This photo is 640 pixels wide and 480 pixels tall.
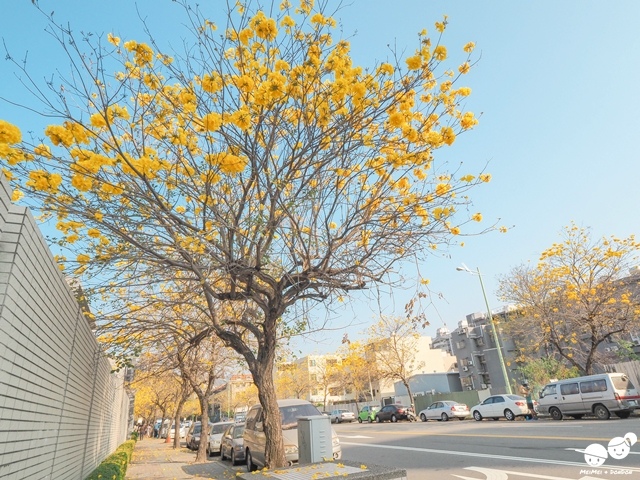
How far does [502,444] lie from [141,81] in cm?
1212

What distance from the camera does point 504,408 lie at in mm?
21422

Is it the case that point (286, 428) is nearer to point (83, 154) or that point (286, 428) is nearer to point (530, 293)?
point (83, 154)

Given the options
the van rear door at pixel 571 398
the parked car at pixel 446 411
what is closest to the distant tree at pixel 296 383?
the parked car at pixel 446 411

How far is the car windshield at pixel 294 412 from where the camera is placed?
10.3 meters

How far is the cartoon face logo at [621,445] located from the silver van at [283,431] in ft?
18.5

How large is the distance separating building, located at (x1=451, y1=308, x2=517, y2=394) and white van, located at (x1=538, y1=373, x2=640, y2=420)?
29795 mm

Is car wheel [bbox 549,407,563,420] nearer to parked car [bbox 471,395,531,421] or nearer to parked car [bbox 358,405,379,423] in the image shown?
parked car [bbox 471,395,531,421]

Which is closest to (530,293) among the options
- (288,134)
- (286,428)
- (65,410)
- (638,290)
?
(638,290)

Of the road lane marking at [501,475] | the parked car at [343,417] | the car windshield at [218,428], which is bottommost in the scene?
the road lane marking at [501,475]

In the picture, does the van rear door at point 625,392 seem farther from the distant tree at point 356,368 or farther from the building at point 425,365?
the building at point 425,365

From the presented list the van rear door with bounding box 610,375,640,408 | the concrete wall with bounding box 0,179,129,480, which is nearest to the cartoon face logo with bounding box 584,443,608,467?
the van rear door with bounding box 610,375,640,408

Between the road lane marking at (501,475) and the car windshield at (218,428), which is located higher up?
the car windshield at (218,428)

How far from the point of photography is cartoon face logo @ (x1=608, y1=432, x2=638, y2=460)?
823cm

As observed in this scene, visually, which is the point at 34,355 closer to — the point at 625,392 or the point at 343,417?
the point at 625,392
